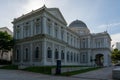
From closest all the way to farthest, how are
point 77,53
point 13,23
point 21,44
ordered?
1. point 21,44
2. point 13,23
3. point 77,53

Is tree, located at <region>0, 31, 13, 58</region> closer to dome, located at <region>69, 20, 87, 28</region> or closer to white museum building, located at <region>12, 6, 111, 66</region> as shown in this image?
white museum building, located at <region>12, 6, 111, 66</region>

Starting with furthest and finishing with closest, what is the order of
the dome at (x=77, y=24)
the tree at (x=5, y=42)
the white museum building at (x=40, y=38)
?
the dome at (x=77, y=24), the tree at (x=5, y=42), the white museum building at (x=40, y=38)

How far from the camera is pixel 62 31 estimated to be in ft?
164

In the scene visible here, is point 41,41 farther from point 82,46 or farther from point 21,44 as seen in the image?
point 82,46

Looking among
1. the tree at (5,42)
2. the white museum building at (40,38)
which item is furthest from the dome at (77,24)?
the tree at (5,42)

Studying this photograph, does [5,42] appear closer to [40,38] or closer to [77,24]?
[40,38]

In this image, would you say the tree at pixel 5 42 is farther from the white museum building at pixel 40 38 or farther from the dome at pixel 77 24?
the dome at pixel 77 24

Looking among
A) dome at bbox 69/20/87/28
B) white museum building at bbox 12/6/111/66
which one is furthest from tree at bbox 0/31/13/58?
dome at bbox 69/20/87/28

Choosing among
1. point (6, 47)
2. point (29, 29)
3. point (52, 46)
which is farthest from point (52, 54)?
point (6, 47)

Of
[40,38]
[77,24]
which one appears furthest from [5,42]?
[77,24]

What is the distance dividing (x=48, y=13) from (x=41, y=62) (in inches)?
411

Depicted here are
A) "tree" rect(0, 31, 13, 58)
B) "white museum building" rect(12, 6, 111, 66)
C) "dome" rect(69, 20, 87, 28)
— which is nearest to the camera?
"white museum building" rect(12, 6, 111, 66)

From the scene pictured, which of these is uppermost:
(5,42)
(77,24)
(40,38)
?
(77,24)

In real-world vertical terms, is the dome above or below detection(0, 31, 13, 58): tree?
above
